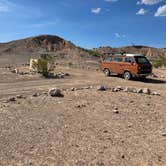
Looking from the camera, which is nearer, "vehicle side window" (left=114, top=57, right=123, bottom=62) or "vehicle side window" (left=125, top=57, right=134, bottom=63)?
"vehicle side window" (left=125, top=57, right=134, bottom=63)

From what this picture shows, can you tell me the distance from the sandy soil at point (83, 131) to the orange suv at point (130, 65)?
8.13 meters

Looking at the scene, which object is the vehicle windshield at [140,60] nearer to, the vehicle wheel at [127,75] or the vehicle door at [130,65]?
the vehicle door at [130,65]

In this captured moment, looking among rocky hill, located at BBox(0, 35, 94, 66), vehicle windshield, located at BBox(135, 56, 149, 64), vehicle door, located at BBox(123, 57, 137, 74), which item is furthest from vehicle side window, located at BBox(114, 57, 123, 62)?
rocky hill, located at BBox(0, 35, 94, 66)

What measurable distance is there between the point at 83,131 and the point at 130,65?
46.2 ft

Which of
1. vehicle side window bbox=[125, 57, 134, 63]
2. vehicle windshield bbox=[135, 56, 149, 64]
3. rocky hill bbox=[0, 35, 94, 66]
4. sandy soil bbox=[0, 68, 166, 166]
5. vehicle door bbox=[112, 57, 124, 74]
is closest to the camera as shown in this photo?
sandy soil bbox=[0, 68, 166, 166]

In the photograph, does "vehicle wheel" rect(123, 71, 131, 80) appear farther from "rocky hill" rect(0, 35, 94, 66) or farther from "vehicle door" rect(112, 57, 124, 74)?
"rocky hill" rect(0, 35, 94, 66)

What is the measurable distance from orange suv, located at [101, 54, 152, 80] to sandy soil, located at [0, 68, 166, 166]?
813 centimetres

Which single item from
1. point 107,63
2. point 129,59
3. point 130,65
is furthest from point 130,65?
point 107,63

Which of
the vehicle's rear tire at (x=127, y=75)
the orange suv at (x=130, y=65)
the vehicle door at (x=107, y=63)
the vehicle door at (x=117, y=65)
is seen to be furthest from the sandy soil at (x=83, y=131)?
the vehicle door at (x=107, y=63)

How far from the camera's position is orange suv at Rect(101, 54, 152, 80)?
2189cm

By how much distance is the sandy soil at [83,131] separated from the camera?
22.8 feet

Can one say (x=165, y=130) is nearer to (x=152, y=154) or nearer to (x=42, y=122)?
(x=152, y=154)

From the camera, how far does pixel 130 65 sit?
22.3 meters

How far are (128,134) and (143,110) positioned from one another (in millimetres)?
3019
